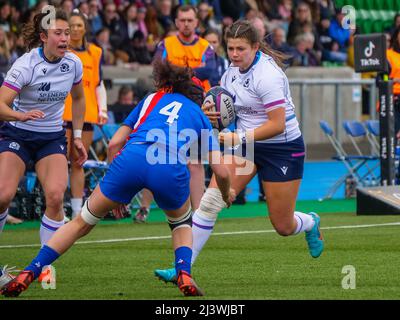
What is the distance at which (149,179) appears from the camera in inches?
343

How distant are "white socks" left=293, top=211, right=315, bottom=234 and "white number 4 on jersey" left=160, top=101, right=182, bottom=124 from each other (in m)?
2.09

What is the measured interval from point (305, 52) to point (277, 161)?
15215mm

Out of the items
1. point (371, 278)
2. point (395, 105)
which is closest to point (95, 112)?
point (395, 105)

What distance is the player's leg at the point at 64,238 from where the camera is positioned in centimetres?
877

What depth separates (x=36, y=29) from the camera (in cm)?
1044

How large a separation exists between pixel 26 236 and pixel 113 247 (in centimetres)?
161

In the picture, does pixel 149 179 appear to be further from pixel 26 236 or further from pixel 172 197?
pixel 26 236

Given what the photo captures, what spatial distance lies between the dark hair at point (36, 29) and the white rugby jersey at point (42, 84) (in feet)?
0.60

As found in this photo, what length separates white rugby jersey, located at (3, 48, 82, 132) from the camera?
10.2 m

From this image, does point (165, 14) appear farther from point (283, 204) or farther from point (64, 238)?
point (64, 238)

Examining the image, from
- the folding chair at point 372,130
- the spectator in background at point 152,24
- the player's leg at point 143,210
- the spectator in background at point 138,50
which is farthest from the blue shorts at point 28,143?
the spectator in background at point 152,24

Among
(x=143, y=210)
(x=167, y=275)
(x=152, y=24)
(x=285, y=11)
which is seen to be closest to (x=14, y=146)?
(x=167, y=275)

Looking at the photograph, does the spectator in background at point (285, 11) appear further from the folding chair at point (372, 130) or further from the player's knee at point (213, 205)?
the player's knee at point (213, 205)

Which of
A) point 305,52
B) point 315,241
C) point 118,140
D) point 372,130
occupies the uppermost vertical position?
point 118,140
